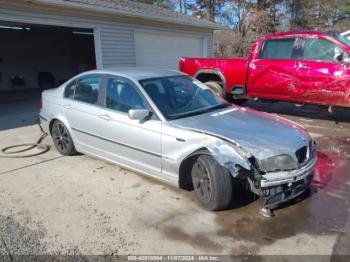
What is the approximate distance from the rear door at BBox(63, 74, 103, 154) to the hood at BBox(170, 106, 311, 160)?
148 cm

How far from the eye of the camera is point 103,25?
33.6ft

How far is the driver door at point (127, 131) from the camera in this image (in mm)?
3967

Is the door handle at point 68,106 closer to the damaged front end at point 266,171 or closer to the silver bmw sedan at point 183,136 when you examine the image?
the silver bmw sedan at point 183,136

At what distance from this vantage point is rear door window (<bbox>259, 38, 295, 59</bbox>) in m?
7.46

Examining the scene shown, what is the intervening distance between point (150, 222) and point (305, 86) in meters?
5.27

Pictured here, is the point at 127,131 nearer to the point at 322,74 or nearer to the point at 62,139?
the point at 62,139

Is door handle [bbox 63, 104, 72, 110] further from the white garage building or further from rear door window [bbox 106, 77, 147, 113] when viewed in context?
the white garage building

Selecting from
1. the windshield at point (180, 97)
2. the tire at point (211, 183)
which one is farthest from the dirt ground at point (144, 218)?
the windshield at point (180, 97)

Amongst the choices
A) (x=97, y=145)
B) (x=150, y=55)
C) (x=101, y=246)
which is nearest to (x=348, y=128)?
(x=97, y=145)

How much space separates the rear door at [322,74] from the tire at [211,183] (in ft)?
15.0

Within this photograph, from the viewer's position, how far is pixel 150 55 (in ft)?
40.3

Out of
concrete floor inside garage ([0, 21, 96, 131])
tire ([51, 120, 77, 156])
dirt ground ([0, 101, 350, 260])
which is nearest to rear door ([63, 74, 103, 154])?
tire ([51, 120, 77, 156])

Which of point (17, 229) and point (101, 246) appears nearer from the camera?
point (101, 246)

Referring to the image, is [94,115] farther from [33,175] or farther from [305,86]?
[305,86]
